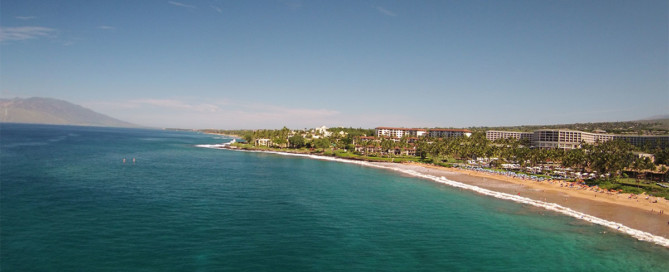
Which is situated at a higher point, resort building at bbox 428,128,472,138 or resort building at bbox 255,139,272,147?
resort building at bbox 428,128,472,138

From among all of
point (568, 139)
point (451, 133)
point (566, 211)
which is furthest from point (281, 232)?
point (451, 133)

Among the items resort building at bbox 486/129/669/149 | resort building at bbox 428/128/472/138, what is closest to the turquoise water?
resort building at bbox 486/129/669/149

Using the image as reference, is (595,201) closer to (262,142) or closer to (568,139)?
(568,139)

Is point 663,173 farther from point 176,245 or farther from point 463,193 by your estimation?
point 176,245

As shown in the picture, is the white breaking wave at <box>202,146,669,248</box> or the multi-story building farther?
the multi-story building

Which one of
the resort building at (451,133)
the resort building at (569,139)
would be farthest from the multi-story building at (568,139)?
the resort building at (451,133)

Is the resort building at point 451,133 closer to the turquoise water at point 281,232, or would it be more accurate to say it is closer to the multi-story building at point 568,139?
the multi-story building at point 568,139

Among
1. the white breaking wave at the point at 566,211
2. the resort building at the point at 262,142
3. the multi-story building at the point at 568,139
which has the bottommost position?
the white breaking wave at the point at 566,211

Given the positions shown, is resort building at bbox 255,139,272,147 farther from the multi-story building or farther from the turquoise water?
the multi-story building
